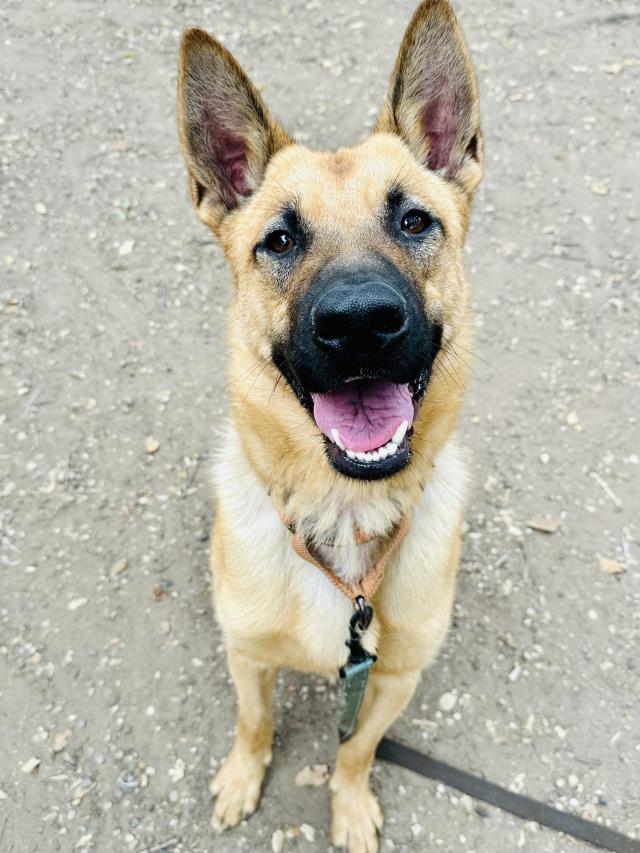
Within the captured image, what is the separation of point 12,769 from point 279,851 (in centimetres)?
138

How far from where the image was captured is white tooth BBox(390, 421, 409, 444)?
2.26 meters

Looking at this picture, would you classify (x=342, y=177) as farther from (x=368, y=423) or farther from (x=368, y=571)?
(x=368, y=571)

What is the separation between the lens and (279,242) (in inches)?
103

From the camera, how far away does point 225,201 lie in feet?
9.38

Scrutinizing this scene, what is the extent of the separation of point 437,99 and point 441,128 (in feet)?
0.40

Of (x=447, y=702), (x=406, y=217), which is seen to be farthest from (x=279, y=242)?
(x=447, y=702)

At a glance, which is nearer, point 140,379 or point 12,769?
point 12,769

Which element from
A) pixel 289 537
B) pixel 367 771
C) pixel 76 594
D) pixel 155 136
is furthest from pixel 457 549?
pixel 155 136

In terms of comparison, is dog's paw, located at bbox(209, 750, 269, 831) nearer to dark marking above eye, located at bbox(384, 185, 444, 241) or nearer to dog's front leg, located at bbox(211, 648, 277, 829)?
dog's front leg, located at bbox(211, 648, 277, 829)

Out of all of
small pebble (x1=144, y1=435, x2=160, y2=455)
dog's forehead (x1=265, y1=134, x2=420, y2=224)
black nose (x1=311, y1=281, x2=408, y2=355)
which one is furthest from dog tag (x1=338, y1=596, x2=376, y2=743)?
small pebble (x1=144, y1=435, x2=160, y2=455)

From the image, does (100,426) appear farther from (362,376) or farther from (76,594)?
(362,376)

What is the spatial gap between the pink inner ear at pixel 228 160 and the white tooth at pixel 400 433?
1293mm

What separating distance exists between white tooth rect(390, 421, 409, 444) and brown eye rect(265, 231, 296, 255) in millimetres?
839

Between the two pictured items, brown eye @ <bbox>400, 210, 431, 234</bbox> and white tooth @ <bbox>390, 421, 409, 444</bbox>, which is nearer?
white tooth @ <bbox>390, 421, 409, 444</bbox>
